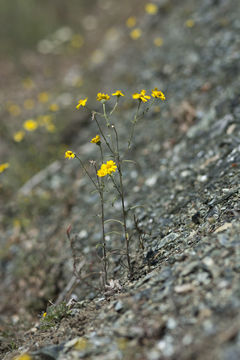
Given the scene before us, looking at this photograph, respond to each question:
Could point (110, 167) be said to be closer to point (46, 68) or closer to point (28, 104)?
point (28, 104)

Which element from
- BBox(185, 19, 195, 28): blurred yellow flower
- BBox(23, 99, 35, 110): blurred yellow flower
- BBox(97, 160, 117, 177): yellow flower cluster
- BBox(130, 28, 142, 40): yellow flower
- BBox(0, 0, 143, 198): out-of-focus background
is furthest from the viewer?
BBox(23, 99, 35, 110): blurred yellow flower

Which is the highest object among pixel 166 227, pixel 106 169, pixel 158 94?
pixel 158 94

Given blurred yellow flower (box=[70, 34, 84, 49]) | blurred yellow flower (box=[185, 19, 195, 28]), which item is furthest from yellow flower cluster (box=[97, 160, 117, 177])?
blurred yellow flower (box=[70, 34, 84, 49])

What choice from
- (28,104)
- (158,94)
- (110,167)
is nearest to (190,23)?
(28,104)

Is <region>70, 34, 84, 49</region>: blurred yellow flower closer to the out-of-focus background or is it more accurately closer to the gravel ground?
the out-of-focus background

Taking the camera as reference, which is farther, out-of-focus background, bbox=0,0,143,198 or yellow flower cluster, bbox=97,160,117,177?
out-of-focus background, bbox=0,0,143,198

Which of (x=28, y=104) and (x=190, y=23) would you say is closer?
(x=190, y=23)

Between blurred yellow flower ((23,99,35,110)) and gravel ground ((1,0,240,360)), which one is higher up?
blurred yellow flower ((23,99,35,110))

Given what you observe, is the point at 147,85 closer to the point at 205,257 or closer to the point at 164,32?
the point at 164,32

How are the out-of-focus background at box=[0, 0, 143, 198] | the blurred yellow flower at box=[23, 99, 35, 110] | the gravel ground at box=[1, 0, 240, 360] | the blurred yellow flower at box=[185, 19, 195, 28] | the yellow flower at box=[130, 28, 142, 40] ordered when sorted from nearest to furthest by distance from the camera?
the gravel ground at box=[1, 0, 240, 360], the out-of-focus background at box=[0, 0, 143, 198], the blurred yellow flower at box=[185, 19, 195, 28], the yellow flower at box=[130, 28, 142, 40], the blurred yellow flower at box=[23, 99, 35, 110]

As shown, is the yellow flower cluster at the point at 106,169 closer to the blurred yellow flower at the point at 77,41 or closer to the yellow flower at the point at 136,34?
A: the yellow flower at the point at 136,34

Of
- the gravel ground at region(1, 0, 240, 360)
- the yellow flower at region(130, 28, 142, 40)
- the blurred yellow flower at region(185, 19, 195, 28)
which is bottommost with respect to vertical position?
the gravel ground at region(1, 0, 240, 360)
